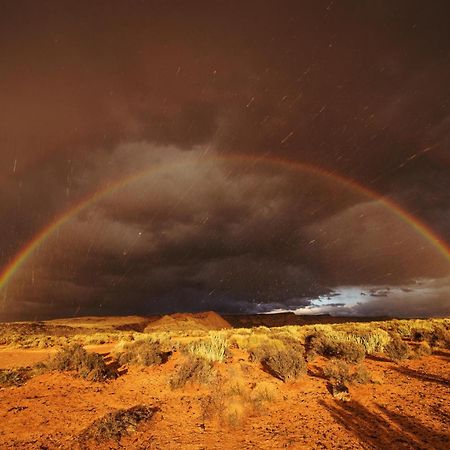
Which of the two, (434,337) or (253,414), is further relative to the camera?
(434,337)

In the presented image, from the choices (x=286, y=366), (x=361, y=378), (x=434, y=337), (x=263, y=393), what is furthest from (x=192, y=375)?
(x=434, y=337)

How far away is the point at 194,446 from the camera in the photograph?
8.62 metres

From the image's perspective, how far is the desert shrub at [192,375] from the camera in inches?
546

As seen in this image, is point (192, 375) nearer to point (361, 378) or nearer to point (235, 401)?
point (235, 401)

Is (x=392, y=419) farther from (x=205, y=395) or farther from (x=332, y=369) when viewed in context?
(x=205, y=395)

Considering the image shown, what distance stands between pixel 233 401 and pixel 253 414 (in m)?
0.83

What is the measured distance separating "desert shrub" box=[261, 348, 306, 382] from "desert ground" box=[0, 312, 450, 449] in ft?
0.15

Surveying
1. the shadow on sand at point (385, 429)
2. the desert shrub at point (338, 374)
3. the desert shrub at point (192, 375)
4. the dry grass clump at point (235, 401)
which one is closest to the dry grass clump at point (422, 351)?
the desert shrub at point (338, 374)

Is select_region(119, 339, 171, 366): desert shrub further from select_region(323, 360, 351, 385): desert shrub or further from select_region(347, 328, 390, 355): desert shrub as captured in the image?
select_region(347, 328, 390, 355): desert shrub

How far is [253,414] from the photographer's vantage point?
1084 centimetres

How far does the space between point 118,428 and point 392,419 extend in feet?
23.8

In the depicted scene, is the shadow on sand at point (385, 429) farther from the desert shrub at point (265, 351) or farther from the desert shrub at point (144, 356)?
the desert shrub at point (144, 356)

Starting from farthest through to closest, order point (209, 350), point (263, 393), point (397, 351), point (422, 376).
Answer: point (209, 350) → point (397, 351) → point (422, 376) → point (263, 393)

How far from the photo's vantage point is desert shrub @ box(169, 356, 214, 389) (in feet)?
45.5
